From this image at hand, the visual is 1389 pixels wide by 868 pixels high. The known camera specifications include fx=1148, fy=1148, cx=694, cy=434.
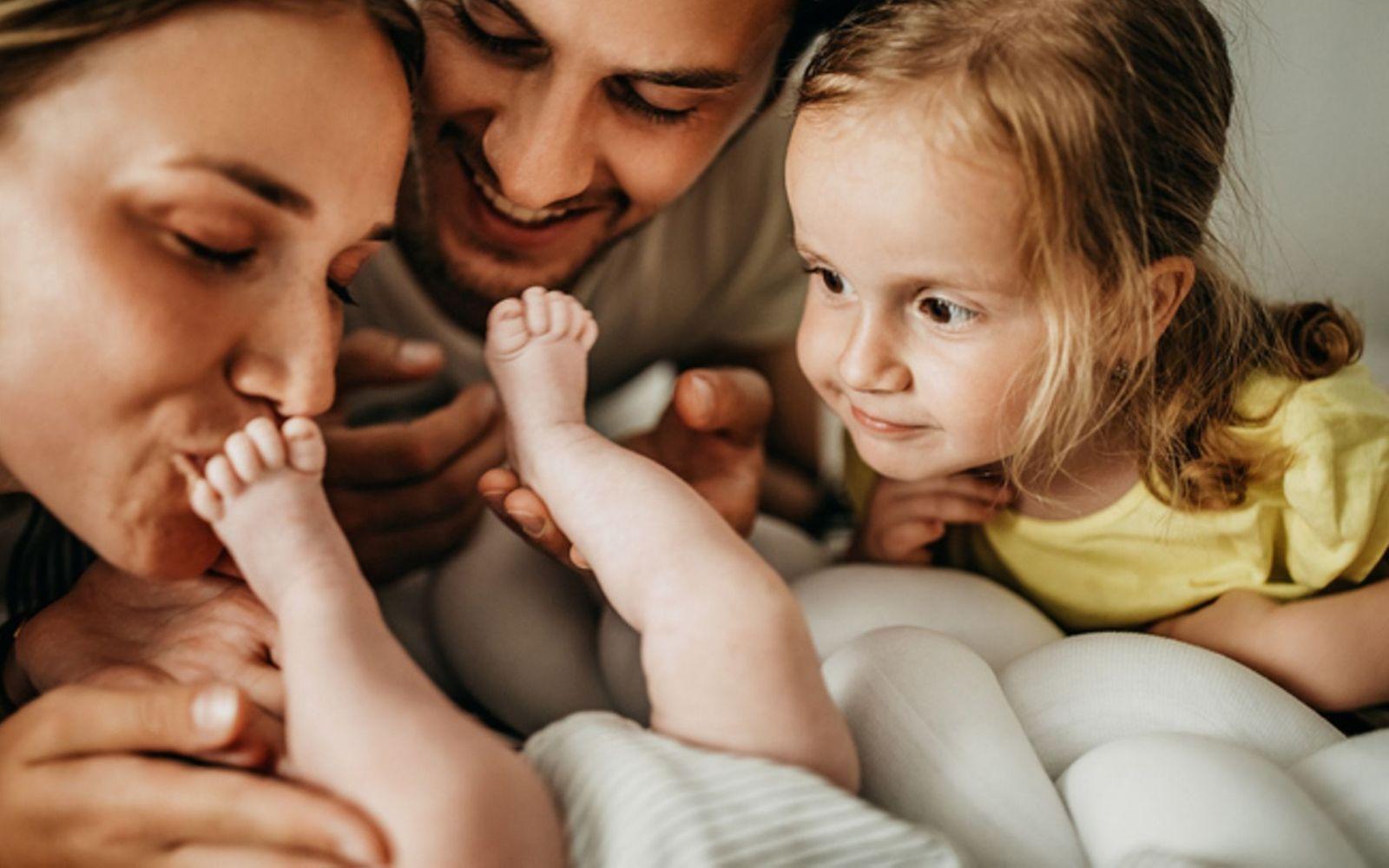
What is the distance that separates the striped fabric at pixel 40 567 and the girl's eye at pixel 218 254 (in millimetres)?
217

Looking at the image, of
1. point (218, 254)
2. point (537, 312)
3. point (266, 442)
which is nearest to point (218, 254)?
point (218, 254)

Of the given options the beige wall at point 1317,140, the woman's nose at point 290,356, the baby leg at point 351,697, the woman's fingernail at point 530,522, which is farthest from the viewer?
the beige wall at point 1317,140

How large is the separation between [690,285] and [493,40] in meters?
0.51

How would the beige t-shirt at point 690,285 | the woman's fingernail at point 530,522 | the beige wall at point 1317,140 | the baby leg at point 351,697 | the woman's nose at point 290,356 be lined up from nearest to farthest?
the baby leg at point 351,697
the woman's nose at point 290,356
the woman's fingernail at point 530,522
the beige wall at point 1317,140
the beige t-shirt at point 690,285

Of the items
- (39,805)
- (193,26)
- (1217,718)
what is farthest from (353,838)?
(1217,718)

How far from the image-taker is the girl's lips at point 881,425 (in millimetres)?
834

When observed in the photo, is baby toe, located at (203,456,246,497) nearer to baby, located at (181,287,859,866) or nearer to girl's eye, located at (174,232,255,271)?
baby, located at (181,287,859,866)

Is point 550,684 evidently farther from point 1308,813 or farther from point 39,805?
point 1308,813

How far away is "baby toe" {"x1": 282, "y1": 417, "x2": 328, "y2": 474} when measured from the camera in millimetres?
609

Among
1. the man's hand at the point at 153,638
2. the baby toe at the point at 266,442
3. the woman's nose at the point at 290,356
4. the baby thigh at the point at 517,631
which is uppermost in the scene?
the woman's nose at the point at 290,356

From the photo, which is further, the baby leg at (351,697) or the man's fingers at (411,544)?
the man's fingers at (411,544)

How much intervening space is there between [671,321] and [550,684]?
0.55 metres

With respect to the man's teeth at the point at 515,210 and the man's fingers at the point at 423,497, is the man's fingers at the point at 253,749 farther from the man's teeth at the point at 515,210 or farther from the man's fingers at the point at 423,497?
the man's teeth at the point at 515,210

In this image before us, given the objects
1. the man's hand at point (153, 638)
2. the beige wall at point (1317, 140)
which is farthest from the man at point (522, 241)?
the beige wall at point (1317, 140)
